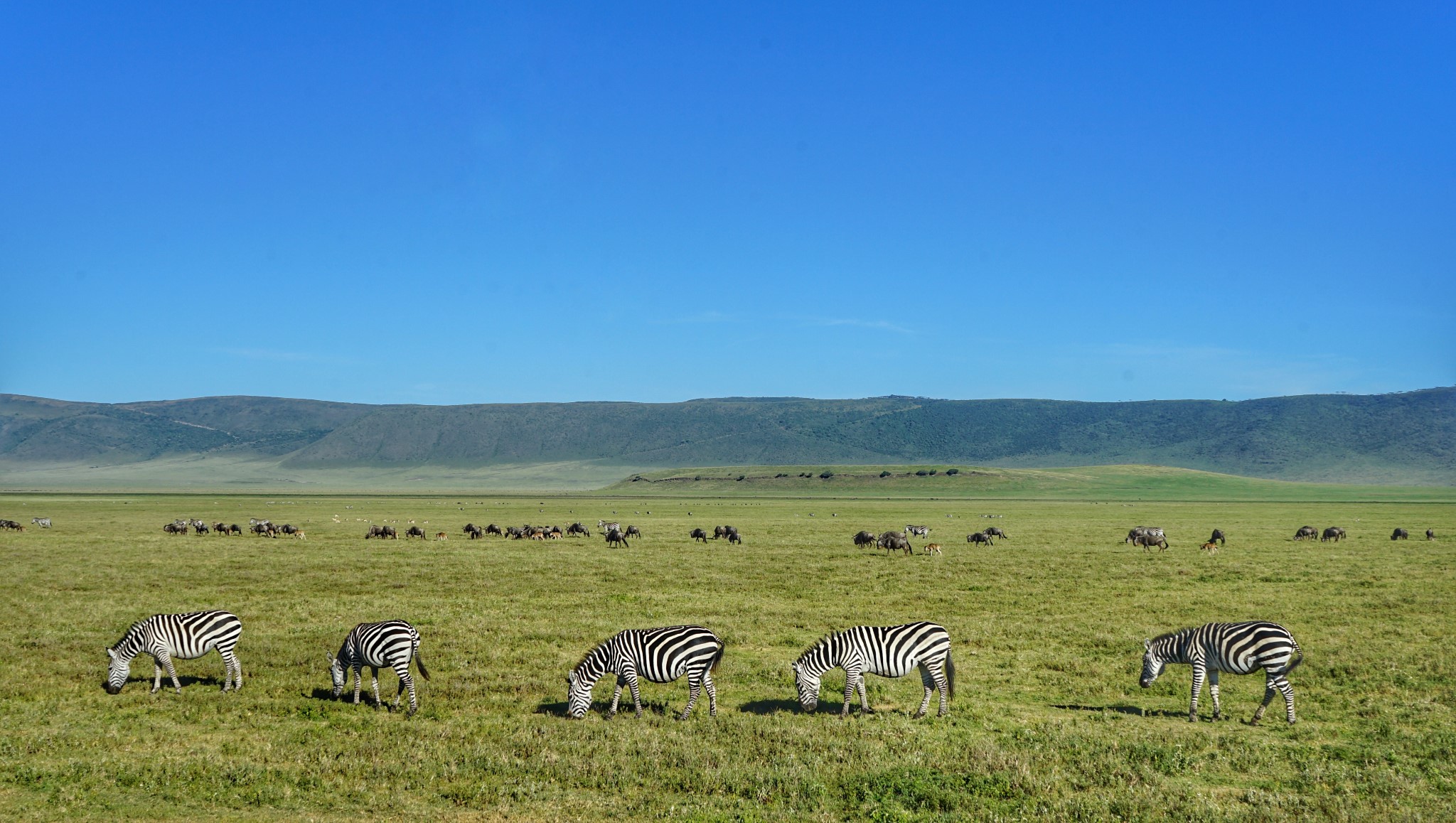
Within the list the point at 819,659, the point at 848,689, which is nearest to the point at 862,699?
the point at 848,689

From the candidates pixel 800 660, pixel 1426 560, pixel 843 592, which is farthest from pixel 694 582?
pixel 1426 560

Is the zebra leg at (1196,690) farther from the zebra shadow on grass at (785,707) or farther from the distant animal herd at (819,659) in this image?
the zebra shadow on grass at (785,707)

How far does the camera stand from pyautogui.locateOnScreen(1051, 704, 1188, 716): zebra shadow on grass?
16.4m

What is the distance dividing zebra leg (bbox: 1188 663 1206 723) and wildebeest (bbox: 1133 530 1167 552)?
35.8 meters

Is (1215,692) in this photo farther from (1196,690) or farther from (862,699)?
(862,699)

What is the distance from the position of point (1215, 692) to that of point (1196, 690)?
0.41 meters

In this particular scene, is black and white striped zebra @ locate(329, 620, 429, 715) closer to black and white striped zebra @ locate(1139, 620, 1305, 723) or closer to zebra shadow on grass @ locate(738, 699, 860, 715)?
zebra shadow on grass @ locate(738, 699, 860, 715)

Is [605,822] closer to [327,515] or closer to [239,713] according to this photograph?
[239,713]

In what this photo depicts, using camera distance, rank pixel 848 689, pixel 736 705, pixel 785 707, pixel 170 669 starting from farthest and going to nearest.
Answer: pixel 170 669, pixel 736 705, pixel 785 707, pixel 848 689

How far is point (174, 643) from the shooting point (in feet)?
57.6

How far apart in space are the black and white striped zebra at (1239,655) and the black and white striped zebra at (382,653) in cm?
1163

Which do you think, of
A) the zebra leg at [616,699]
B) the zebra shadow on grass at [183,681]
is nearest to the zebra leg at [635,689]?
the zebra leg at [616,699]

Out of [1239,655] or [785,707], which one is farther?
[785,707]

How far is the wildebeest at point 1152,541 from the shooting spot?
50.1 m
